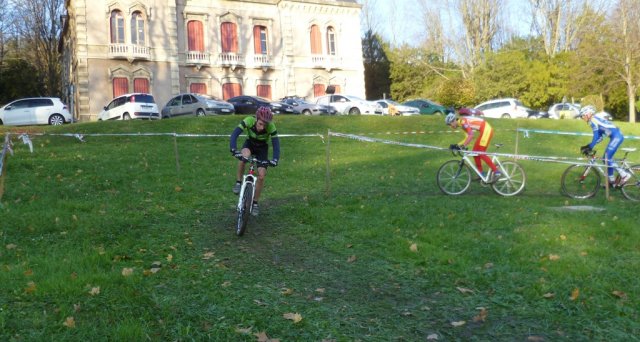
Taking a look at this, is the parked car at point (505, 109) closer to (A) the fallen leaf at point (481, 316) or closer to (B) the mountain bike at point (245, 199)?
(B) the mountain bike at point (245, 199)

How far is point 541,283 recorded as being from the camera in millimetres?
5695

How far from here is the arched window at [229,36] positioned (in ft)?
129

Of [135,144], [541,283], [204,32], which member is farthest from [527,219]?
[204,32]

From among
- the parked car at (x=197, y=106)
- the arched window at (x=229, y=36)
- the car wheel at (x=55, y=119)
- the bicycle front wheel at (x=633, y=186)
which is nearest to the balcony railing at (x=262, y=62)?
the arched window at (x=229, y=36)

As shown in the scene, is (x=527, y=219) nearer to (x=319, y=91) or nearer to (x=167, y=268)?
(x=167, y=268)

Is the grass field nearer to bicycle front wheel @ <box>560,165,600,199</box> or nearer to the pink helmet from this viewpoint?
bicycle front wheel @ <box>560,165,600,199</box>

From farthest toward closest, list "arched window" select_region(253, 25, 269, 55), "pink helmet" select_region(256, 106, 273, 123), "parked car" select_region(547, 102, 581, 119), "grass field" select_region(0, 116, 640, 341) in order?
"arched window" select_region(253, 25, 269, 55) < "parked car" select_region(547, 102, 581, 119) < "pink helmet" select_region(256, 106, 273, 123) < "grass field" select_region(0, 116, 640, 341)

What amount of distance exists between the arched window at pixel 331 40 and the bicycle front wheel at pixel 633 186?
33.7 meters

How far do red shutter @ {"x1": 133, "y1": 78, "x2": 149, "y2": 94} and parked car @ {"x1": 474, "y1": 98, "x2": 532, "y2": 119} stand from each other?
2133 centimetres

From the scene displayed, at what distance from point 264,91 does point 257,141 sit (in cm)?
3248

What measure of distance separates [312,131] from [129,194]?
11.7m

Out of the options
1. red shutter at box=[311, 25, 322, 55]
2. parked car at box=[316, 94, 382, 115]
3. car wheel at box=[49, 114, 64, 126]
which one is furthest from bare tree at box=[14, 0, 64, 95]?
parked car at box=[316, 94, 382, 115]

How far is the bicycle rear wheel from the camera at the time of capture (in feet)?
24.8

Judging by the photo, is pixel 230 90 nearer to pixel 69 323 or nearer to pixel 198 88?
pixel 198 88
